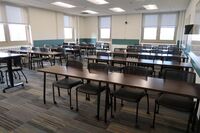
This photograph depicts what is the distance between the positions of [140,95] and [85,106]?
121 centimetres

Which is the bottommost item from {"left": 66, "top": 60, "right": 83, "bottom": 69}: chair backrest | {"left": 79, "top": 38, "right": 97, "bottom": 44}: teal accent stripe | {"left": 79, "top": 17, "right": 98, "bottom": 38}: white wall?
{"left": 66, "top": 60, "right": 83, "bottom": 69}: chair backrest

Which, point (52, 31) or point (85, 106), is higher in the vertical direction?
point (52, 31)

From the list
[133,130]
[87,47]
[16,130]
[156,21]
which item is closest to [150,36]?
[156,21]

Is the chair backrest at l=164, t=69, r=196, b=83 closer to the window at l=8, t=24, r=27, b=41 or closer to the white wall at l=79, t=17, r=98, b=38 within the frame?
the window at l=8, t=24, r=27, b=41

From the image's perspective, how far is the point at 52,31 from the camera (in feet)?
29.6

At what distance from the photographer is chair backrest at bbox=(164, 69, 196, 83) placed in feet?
7.55

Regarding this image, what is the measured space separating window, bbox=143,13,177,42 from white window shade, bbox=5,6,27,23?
24.5ft

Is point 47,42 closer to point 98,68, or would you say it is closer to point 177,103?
point 98,68

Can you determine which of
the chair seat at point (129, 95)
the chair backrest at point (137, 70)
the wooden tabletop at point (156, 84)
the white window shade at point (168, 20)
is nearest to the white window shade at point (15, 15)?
the wooden tabletop at point (156, 84)

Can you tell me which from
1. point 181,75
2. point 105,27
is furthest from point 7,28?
point 181,75

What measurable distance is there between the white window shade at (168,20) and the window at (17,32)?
8.40m

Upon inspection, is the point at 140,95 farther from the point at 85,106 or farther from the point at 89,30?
the point at 89,30

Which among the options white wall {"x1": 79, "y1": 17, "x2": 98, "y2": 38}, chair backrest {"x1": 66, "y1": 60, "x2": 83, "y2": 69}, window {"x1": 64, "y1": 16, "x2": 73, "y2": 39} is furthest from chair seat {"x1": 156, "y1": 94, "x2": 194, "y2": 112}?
white wall {"x1": 79, "y1": 17, "x2": 98, "y2": 38}

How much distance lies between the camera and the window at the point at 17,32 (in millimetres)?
7066
